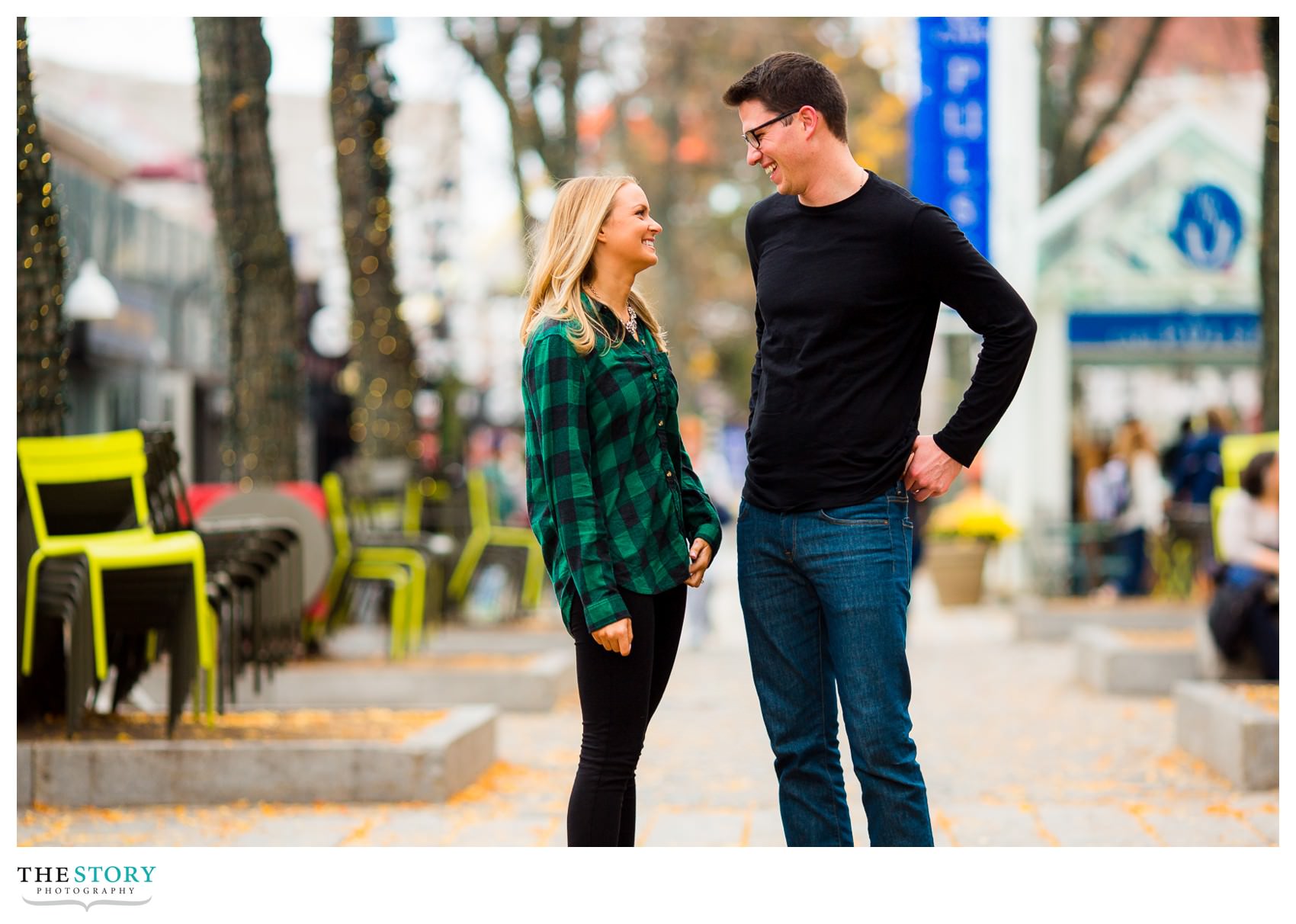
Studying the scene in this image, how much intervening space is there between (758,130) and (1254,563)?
5558mm

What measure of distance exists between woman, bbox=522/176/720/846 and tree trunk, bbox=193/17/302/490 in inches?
275

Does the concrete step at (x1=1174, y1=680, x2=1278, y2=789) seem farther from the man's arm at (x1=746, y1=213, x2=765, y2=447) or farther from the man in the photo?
the man's arm at (x1=746, y1=213, x2=765, y2=447)

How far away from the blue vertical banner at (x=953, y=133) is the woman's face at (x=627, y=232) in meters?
14.6

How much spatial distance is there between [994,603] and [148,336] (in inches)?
548

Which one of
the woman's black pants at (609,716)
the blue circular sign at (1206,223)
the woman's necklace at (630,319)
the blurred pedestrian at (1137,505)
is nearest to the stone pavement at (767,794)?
the woman's black pants at (609,716)

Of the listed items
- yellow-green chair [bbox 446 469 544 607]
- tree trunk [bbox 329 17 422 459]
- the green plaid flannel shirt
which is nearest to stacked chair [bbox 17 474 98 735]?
the green plaid flannel shirt

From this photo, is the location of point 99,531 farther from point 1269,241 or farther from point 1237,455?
point 1237,455

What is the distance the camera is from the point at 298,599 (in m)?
9.38

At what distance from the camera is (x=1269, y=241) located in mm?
10281

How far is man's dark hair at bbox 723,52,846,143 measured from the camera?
4137mm
